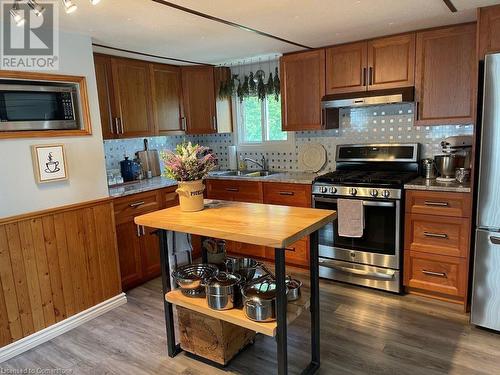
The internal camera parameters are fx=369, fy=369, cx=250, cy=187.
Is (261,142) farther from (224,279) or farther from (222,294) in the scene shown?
(222,294)

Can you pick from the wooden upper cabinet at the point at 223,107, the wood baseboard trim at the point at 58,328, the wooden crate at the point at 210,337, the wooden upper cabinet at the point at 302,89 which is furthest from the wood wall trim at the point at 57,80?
the wooden upper cabinet at the point at 302,89

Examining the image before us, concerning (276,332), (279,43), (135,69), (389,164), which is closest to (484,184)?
(389,164)

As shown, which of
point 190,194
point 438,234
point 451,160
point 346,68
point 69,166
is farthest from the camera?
point 346,68

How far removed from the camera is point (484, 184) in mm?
2475

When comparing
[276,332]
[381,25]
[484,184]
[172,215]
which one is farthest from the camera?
[381,25]

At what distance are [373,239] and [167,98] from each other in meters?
2.62

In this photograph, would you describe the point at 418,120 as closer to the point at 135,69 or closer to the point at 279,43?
the point at 279,43

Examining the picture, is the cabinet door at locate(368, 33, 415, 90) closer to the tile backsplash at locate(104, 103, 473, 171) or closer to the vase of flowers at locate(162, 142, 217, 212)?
the tile backsplash at locate(104, 103, 473, 171)

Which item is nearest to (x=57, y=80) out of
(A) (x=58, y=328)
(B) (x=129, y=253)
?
(B) (x=129, y=253)

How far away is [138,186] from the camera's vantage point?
3.67 metres

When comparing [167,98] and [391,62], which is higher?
[391,62]

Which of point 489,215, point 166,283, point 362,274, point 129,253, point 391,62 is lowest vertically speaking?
point 362,274

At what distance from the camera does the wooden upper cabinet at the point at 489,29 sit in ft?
8.15

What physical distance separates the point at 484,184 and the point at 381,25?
1.42 m
